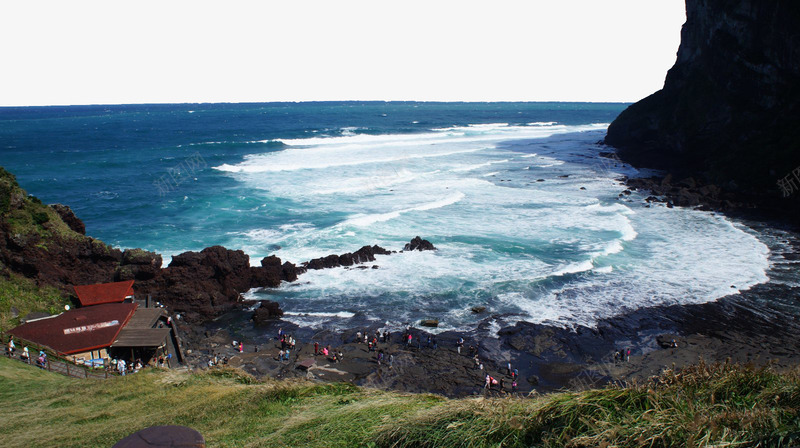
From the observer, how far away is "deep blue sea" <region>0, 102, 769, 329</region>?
25094 millimetres

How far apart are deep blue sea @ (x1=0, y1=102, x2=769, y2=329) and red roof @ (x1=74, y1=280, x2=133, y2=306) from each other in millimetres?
7101

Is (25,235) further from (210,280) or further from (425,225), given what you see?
(425,225)

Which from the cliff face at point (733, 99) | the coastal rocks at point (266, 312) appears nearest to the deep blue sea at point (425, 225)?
the coastal rocks at point (266, 312)

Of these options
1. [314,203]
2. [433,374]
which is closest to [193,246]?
[314,203]

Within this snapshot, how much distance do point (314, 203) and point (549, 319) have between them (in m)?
27.0

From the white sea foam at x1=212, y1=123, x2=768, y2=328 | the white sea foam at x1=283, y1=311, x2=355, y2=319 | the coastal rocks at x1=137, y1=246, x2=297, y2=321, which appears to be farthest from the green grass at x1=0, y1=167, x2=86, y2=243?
the white sea foam at x1=283, y1=311, x2=355, y2=319

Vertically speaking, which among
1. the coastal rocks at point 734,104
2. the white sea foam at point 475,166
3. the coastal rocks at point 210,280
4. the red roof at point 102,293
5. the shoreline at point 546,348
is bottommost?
the shoreline at point 546,348

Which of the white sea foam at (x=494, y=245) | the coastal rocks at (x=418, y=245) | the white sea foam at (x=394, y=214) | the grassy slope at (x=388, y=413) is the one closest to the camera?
the grassy slope at (x=388, y=413)

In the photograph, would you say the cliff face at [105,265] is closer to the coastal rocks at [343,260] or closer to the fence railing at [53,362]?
the coastal rocks at [343,260]

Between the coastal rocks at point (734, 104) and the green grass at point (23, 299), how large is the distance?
4549cm

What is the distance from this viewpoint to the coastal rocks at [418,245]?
31.7 meters

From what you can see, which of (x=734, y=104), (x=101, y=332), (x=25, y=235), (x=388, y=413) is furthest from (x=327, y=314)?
(x=734, y=104)

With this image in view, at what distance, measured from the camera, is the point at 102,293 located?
2122 cm

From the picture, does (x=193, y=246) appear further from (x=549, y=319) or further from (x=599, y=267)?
(x=599, y=267)
